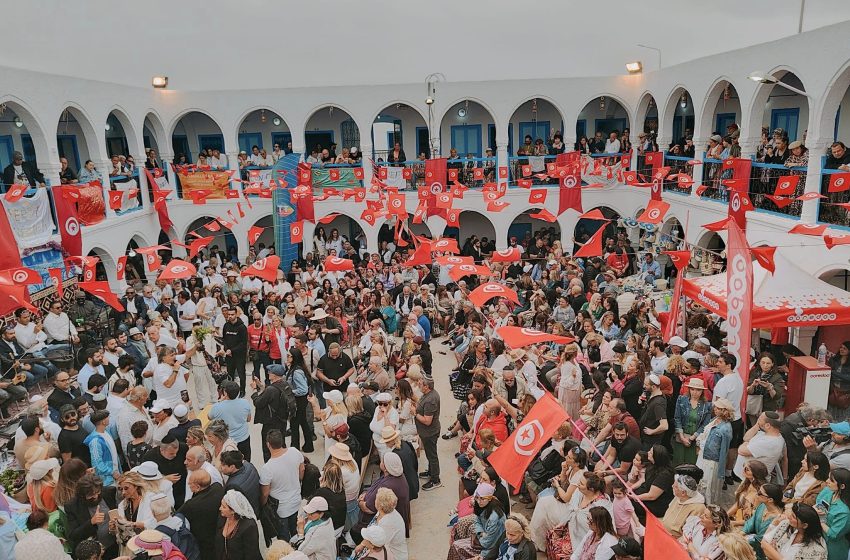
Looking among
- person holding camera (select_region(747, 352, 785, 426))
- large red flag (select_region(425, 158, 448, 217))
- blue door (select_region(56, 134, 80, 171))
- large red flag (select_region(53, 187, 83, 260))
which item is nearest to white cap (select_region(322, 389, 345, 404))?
person holding camera (select_region(747, 352, 785, 426))

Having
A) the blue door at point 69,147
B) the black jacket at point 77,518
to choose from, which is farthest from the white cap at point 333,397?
the blue door at point 69,147

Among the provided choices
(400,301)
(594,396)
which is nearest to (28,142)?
(400,301)

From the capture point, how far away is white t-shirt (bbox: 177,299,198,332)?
13.2 meters

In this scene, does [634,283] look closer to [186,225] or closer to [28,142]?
[186,225]

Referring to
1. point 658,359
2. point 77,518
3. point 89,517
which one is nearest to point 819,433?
point 658,359

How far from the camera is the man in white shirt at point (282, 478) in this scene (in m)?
6.15

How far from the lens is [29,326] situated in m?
11.0

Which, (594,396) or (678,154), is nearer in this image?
(594,396)

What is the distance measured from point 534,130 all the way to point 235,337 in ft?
55.6

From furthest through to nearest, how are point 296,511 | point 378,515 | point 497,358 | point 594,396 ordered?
point 497,358 < point 594,396 < point 296,511 < point 378,515

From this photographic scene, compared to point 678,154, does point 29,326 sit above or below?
below

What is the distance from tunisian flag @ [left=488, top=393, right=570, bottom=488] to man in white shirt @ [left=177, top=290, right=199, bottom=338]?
9019mm

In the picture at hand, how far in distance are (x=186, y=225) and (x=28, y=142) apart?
5014mm

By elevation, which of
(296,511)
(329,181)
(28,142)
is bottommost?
(296,511)
